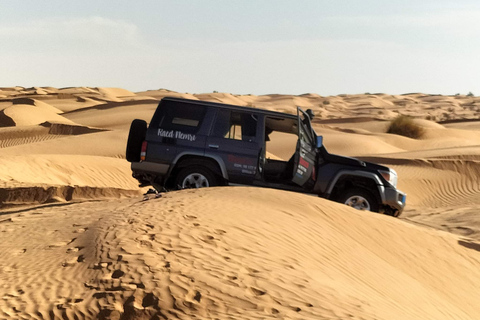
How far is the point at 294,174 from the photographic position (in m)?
10.3

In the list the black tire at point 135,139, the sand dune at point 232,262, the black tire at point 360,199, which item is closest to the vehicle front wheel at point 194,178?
the black tire at point 135,139

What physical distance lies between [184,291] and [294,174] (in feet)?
16.4

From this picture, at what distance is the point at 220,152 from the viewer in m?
10.7

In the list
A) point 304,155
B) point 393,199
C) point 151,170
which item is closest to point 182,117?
point 151,170

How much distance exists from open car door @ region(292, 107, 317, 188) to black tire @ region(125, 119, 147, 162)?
2578mm

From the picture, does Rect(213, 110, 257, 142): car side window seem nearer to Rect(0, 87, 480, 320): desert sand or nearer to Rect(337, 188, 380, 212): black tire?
Rect(0, 87, 480, 320): desert sand

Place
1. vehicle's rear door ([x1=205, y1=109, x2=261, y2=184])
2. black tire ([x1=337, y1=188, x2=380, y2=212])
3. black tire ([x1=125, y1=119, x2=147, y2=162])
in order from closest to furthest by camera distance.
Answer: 1. vehicle's rear door ([x1=205, y1=109, x2=261, y2=184])
2. black tire ([x1=125, y1=119, x2=147, y2=162])
3. black tire ([x1=337, y1=188, x2=380, y2=212])

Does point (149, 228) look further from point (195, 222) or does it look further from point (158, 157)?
point (158, 157)

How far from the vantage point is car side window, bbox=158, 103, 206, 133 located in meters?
10.7

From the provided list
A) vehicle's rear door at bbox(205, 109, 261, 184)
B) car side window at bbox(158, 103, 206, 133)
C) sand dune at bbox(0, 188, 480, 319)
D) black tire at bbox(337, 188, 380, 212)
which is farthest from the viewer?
black tire at bbox(337, 188, 380, 212)

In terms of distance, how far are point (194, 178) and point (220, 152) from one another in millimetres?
618

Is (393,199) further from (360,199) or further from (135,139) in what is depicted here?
(135,139)

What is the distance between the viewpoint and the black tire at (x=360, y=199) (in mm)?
11039

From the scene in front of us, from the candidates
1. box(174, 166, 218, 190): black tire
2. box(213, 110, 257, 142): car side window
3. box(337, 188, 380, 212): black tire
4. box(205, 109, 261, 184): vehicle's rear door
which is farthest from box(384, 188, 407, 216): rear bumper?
box(174, 166, 218, 190): black tire
